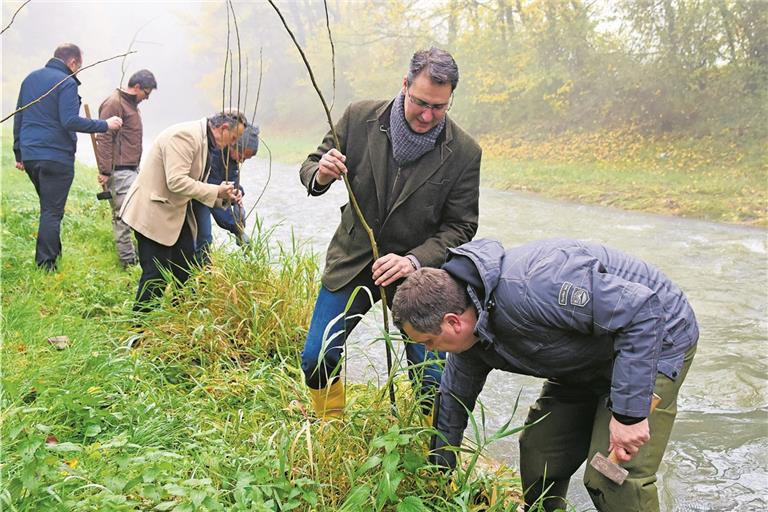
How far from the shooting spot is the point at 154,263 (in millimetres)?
4039

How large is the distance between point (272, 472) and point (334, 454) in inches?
9.2

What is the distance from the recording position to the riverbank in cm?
1012

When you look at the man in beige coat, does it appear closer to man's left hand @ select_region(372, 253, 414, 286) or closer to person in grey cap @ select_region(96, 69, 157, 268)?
person in grey cap @ select_region(96, 69, 157, 268)

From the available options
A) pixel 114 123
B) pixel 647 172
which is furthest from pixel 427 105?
pixel 647 172

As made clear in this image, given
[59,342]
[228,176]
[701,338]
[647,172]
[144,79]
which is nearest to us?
[59,342]

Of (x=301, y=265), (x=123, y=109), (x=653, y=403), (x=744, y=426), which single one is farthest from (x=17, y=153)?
(x=744, y=426)

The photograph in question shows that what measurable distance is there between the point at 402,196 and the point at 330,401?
0.95 meters

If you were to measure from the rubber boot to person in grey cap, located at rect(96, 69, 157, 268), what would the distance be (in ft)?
11.3

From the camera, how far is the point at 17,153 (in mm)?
4926

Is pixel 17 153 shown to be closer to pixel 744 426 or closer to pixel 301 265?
pixel 301 265

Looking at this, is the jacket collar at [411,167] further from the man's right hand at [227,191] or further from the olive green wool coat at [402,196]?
the man's right hand at [227,191]

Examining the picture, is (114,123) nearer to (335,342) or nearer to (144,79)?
(144,79)

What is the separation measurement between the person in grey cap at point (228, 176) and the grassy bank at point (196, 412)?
7.8 inches

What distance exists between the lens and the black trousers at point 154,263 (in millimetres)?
4008
